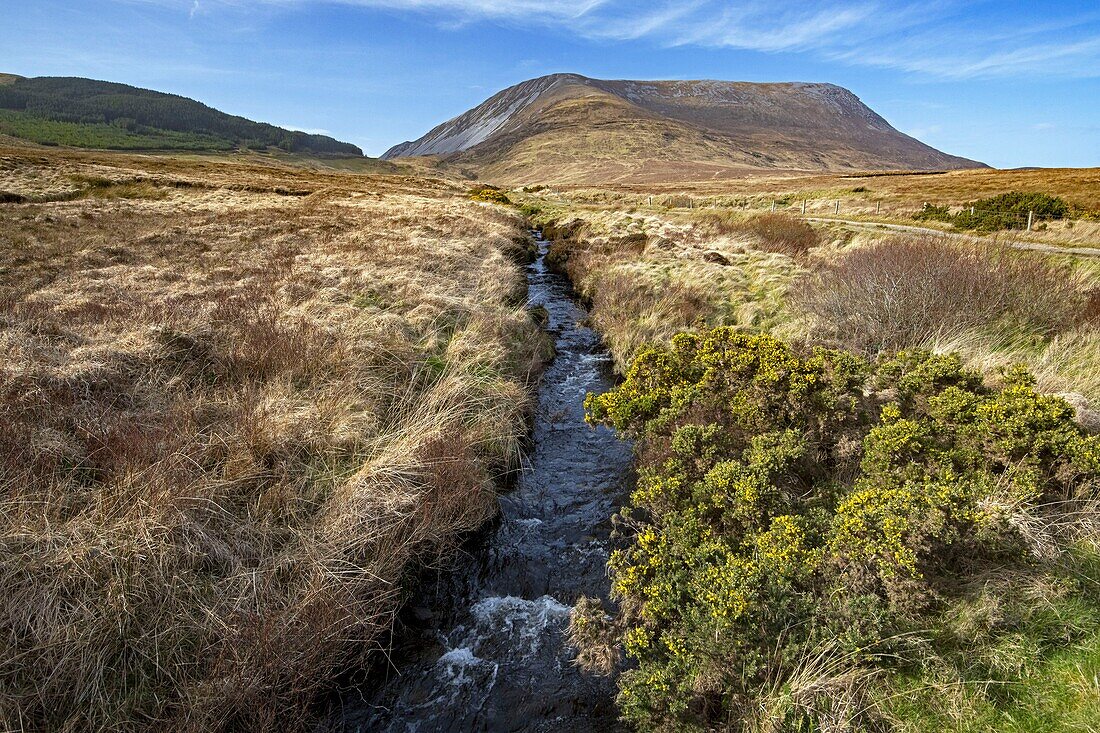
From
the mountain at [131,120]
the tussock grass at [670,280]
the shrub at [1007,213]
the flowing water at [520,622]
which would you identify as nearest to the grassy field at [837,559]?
the flowing water at [520,622]

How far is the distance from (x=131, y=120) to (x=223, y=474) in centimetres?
21981

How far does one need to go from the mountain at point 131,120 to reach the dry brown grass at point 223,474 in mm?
139813

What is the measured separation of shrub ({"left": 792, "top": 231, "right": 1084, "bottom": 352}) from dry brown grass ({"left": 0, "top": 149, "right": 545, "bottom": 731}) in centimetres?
687

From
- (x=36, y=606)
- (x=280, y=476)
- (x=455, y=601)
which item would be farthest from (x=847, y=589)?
(x=36, y=606)

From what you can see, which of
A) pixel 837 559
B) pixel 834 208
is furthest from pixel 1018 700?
pixel 834 208

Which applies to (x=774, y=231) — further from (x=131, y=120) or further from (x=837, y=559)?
(x=131, y=120)

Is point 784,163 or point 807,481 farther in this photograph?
point 784,163

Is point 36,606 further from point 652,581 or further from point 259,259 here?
point 259,259

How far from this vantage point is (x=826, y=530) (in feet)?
14.5

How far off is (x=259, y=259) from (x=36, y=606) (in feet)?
45.0

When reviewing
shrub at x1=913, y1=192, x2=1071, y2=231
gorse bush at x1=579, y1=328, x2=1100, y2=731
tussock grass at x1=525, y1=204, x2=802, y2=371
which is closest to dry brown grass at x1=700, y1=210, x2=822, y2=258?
tussock grass at x1=525, y1=204, x2=802, y2=371

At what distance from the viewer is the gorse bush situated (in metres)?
3.53

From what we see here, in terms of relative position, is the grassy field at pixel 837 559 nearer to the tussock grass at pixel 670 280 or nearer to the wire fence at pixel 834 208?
the tussock grass at pixel 670 280

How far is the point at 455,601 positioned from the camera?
556 centimetres
